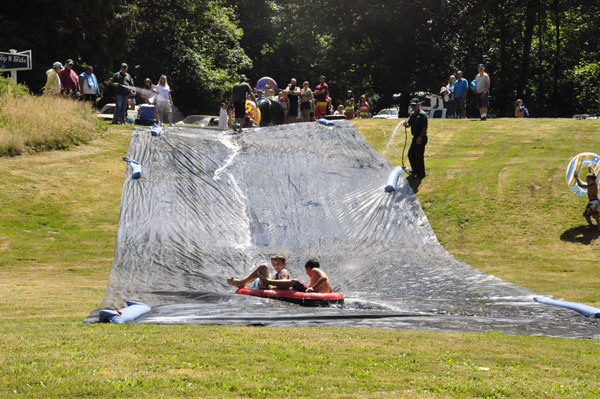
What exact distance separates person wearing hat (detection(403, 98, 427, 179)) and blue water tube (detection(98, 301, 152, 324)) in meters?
12.1

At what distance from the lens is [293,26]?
5297 cm

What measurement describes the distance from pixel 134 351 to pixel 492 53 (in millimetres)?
45038

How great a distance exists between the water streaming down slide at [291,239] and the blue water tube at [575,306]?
158mm

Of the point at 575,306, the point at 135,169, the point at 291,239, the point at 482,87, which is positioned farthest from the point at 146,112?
the point at 575,306

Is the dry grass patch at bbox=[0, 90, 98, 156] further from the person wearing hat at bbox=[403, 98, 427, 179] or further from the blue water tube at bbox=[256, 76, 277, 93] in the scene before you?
the person wearing hat at bbox=[403, 98, 427, 179]

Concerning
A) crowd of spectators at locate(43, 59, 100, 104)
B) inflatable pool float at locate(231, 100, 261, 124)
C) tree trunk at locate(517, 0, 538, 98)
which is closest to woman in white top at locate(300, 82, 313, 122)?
inflatable pool float at locate(231, 100, 261, 124)

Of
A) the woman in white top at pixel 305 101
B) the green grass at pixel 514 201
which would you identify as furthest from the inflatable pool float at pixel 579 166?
the woman in white top at pixel 305 101

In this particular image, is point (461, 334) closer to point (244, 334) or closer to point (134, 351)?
point (244, 334)

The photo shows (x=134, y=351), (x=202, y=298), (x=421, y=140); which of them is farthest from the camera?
(x=421, y=140)

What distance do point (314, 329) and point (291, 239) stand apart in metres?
7.24

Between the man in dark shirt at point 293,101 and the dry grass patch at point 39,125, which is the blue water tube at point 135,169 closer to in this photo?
the dry grass patch at point 39,125

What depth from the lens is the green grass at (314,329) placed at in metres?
6.92

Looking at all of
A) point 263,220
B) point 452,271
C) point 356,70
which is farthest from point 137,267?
point 356,70

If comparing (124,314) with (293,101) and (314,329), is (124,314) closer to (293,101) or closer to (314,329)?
(314,329)
